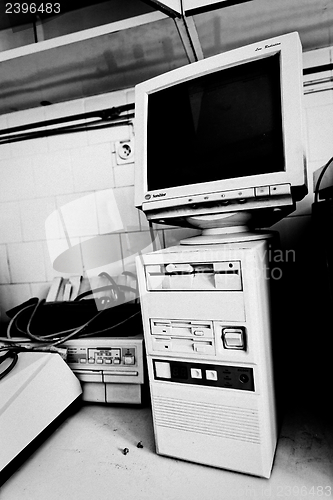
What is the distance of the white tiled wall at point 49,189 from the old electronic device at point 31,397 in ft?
1.99

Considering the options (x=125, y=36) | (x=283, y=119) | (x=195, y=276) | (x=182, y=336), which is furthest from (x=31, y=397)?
(x=125, y=36)

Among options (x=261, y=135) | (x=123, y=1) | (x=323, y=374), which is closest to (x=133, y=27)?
(x=123, y=1)

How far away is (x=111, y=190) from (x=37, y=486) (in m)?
1.17

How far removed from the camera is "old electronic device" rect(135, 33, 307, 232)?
2.63 feet

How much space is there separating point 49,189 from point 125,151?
46 centimetres

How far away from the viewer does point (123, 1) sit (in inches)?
40.3

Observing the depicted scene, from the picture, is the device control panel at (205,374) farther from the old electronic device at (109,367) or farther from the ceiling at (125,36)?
the ceiling at (125,36)

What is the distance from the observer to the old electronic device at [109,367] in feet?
3.64

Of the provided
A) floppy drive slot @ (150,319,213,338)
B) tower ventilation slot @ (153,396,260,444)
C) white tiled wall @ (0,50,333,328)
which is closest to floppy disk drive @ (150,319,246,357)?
floppy drive slot @ (150,319,213,338)

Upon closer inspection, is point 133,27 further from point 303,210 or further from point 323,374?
point 323,374

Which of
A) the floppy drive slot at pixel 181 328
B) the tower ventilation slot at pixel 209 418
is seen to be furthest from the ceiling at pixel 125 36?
the tower ventilation slot at pixel 209 418

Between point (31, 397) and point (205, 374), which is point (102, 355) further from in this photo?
point (205, 374)

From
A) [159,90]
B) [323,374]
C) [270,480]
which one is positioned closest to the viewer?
[270,480]

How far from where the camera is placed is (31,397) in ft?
3.08
